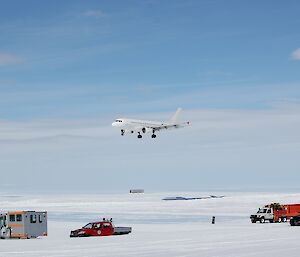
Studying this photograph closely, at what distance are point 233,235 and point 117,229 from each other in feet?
36.7

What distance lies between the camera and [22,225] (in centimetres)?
6081

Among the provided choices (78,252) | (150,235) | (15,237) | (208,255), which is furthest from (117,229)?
(208,255)

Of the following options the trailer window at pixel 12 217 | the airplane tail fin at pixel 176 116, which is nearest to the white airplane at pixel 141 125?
the airplane tail fin at pixel 176 116

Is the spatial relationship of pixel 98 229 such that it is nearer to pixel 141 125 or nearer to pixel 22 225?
pixel 22 225

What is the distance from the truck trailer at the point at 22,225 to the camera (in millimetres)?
60938

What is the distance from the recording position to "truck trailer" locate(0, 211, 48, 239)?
200ft

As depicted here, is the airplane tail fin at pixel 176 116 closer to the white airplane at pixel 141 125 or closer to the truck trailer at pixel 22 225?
the white airplane at pixel 141 125

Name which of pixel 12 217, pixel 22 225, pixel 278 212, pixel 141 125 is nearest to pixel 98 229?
pixel 22 225

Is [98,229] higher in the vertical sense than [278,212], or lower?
lower

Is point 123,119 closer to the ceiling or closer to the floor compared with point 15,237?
closer to the ceiling

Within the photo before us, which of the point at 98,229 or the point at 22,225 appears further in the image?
the point at 98,229

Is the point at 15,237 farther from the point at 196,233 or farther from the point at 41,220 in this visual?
the point at 196,233

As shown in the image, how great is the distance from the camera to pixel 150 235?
6297cm

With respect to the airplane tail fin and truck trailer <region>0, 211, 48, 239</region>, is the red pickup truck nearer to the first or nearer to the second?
truck trailer <region>0, 211, 48, 239</region>
